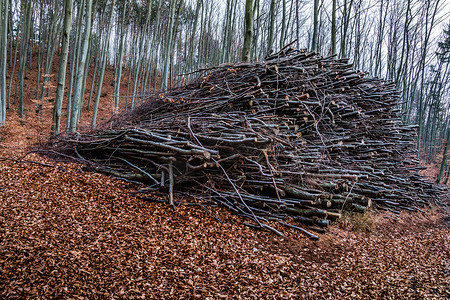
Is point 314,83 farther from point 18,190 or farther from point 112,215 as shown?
point 18,190

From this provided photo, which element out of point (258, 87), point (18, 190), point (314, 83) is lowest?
point (18, 190)

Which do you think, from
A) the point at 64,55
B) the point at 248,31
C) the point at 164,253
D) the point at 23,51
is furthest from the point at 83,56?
the point at 23,51

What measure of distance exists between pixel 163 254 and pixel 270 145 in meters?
2.34

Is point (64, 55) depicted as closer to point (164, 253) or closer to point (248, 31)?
point (248, 31)

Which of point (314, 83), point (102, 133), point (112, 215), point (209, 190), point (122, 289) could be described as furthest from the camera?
point (314, 83)

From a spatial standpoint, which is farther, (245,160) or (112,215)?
(245,160)

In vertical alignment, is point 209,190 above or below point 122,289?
above

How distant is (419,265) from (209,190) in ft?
10.6

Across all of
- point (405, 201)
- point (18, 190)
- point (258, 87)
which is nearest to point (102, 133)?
point (18, 190)

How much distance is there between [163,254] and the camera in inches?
99.7

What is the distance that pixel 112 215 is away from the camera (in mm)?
3137

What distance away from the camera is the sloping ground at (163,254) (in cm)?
200

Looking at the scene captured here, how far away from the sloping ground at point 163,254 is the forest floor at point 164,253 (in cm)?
1

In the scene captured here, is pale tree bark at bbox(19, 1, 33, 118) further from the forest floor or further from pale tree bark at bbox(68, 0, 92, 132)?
the forest floor
